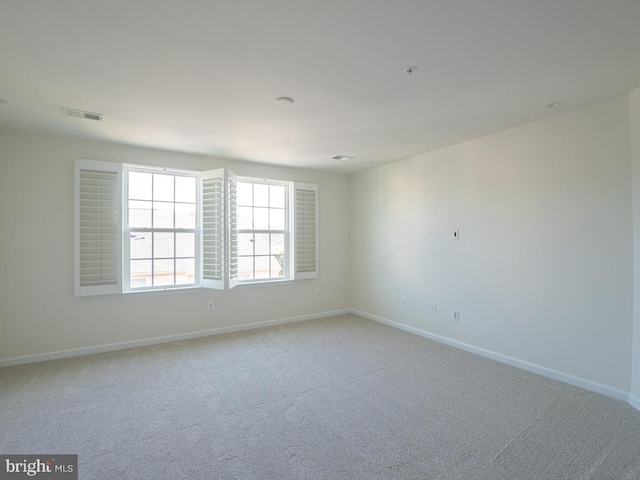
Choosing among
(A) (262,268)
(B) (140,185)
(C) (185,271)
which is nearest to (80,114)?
(B) (140,185)

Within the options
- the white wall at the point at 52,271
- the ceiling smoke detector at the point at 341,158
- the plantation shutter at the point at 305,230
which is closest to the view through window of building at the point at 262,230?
the plantation shutter at the point at 305,230

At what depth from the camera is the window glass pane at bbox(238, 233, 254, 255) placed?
4.70m

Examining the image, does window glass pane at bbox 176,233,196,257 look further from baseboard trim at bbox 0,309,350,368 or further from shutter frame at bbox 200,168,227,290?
baseboard trim at bbox 0,309,350,368

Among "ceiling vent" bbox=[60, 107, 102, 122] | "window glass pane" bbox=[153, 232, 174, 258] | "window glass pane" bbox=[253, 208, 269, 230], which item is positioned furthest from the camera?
"window glass pane" bbox=[253, 208, 269, 230]

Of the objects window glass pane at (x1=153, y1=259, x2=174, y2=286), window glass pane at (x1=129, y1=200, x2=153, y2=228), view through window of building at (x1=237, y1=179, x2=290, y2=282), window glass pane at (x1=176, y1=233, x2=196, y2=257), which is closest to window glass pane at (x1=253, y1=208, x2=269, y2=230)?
view through window of building at (x1=237, y1=179, x2=290, y2=282)

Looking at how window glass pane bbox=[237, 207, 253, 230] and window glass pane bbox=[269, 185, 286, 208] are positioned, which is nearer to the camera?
window glass pane bbox=[237, 207, 253, 230]

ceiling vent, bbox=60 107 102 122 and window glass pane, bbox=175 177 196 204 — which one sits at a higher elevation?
ceiling vent, bbox=60 107 102 122

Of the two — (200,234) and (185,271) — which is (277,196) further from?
(185,271)

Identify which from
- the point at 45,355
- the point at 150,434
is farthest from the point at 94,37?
the point at 45,355

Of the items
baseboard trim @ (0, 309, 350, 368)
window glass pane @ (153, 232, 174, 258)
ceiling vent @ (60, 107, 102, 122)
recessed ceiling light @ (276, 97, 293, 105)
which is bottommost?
baseboard trim @ (0, 309, 350, 368)

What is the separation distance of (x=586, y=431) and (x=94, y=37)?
3.93 meters

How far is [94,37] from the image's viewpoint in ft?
5.87

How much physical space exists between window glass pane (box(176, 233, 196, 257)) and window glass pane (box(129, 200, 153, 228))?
0.41 meters

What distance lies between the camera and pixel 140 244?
158 inches
